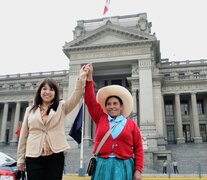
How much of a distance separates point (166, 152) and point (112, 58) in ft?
54.9

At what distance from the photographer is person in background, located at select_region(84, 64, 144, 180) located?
399cm

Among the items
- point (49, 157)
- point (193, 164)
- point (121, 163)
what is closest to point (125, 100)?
point (121, 163)

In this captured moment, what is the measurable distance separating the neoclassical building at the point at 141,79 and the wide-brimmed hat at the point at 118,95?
2811 cm

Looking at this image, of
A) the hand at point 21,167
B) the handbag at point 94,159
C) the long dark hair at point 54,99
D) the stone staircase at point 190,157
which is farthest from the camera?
the stone staircase at point 190,157

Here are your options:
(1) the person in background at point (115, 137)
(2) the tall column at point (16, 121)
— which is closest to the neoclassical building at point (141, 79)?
(2) the tall column at point (16, 121)

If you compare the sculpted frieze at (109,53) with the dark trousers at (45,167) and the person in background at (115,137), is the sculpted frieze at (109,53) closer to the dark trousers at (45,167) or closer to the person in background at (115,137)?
the person in background at (115,137)

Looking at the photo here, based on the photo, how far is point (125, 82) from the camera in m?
42.4

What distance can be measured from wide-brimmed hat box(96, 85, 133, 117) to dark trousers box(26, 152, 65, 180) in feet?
4.19

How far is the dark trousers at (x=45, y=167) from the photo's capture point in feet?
12.9

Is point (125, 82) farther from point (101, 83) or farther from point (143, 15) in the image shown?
point (143, 15)

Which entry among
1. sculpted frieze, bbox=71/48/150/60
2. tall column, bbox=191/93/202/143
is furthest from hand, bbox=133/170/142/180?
tall column, bbox=191/93/202/143

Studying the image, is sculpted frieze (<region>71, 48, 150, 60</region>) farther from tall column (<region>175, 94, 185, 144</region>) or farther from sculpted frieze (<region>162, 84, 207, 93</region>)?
tall column (<region>175, 94, 185, 144</region>)

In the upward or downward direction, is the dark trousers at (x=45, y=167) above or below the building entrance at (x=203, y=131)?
below

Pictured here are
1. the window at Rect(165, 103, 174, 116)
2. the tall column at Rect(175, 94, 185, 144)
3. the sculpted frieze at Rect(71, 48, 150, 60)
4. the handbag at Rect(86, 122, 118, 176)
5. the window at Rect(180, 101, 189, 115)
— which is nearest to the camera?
the handbag at Rect(86, 122, 118, 176)
